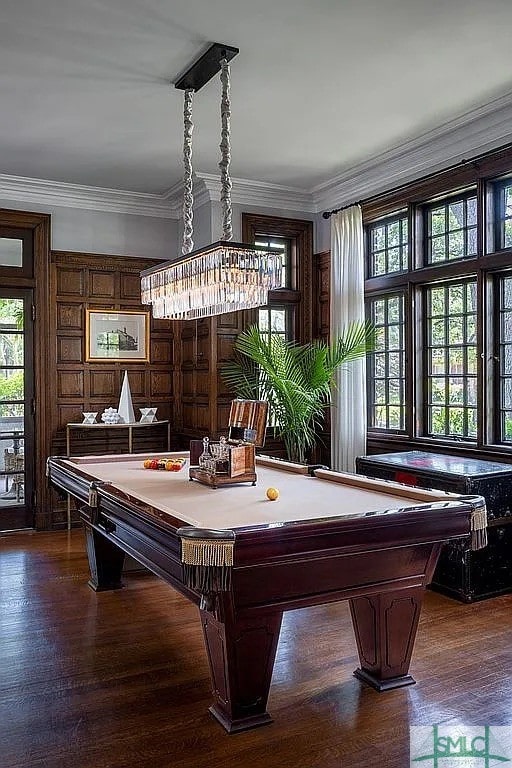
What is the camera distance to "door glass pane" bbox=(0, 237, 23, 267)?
6121 mm

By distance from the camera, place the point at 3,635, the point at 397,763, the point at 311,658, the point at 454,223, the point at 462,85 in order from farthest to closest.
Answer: the point at 454,223 < the point at 462,85 < the point at 3,635 < the point at 311,658 < the point at 397,763

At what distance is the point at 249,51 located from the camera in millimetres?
3713

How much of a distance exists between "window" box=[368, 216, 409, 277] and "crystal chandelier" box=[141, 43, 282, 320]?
2.08 metres

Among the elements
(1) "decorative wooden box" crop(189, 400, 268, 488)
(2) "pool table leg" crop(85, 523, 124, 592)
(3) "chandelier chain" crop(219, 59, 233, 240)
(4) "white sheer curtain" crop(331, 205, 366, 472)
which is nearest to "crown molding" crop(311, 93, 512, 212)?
(4) "white sheer curtain" crop(331, 205, 366, 472)

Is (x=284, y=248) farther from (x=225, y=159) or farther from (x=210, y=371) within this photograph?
(x=225, y=159)

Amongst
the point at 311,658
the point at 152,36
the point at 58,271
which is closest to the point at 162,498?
the point at 311,658

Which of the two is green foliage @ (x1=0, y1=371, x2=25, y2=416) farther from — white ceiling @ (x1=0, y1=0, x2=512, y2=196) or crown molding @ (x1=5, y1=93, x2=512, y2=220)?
white ceiling @ (x1=0, y1=0, x2=512, y2=196)

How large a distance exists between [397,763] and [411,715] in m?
0.38

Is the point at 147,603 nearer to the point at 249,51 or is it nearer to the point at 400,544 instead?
the point at 400,544

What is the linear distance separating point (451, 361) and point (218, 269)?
236 centimetres

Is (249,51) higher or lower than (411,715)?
higher

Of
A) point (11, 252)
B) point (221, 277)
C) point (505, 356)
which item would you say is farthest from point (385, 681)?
point (11, 252)

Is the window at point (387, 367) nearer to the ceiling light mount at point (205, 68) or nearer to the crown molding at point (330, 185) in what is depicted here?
the crown molding at point (330, 185)

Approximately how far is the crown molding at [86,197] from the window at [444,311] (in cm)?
201
